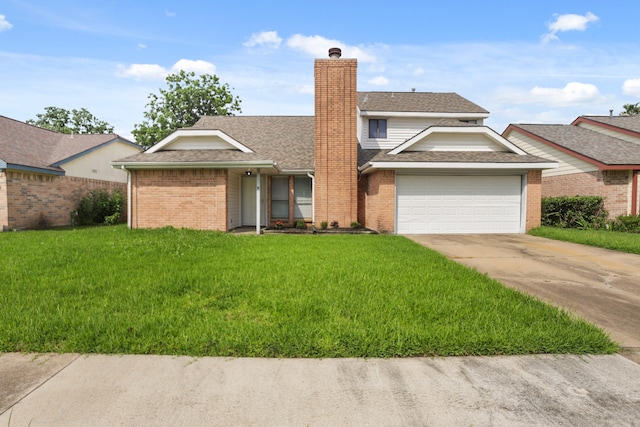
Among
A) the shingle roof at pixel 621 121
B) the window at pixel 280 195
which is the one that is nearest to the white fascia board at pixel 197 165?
the window at pixel 280 195

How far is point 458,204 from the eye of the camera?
13.0 metres

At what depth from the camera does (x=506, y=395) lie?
2.61 m

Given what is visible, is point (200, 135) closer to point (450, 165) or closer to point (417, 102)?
point (450, 165)

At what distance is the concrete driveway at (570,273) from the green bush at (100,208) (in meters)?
15.8

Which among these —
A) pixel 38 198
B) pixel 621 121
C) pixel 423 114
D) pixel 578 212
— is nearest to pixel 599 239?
pixel 578 212

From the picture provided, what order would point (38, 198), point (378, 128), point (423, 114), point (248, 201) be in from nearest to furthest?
point (38, 198) → point (248, 201) → point (423, 114) → point (378, 128)

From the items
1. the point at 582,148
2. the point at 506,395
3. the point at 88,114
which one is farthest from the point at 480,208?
the point at 88,114

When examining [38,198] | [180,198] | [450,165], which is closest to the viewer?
[450,165]

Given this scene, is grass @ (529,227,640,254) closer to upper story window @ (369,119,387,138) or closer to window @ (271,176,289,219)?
upper story window @ (369,119,387,138)

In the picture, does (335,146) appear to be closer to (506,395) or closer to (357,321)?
(357,321)

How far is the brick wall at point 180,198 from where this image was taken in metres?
13.1

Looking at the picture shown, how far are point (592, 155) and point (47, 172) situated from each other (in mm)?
24722

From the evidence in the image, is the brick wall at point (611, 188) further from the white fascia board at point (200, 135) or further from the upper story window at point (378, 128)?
the white fascia board at point (200, 135)

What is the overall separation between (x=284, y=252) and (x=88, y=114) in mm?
51606
